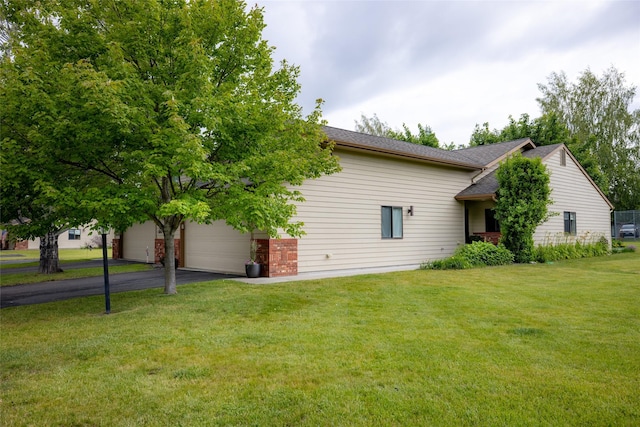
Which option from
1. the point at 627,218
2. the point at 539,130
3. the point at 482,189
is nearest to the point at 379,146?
the point at 482,189

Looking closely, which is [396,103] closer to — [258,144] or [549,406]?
[258,144]

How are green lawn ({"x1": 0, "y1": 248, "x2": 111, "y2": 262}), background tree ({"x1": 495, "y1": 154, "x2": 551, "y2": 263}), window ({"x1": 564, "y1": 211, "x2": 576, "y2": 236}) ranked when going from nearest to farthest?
1. background tree ({"x1": 495, "y1": 154, "x2": 551, "y2": 263})
2. window ({"x1": 564, "y1": 211, "x2": 576, "y2": 236})
3. green lawn ({"x1": 0, "y1": 248, "x2": 111, "y2": 262})

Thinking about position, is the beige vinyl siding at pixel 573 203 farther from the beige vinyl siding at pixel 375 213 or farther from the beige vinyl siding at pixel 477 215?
the beige vinyl siding at pixel 375 213

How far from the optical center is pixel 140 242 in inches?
776

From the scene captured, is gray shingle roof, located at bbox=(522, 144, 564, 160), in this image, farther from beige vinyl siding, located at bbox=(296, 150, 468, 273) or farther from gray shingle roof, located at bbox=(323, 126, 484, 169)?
beige vinyl siding, located at bbox=(296, 150, 468, 273)

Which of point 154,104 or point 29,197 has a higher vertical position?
point 154,104

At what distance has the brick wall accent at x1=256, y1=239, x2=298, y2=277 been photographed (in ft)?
36.7

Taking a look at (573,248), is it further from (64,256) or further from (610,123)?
(64,256)

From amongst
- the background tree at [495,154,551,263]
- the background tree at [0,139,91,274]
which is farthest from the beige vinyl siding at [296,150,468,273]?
the background tree at [0,139,91,274]

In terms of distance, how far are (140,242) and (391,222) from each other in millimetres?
12768

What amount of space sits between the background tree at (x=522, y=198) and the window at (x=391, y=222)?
389 cm

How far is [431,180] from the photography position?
52.3 ft

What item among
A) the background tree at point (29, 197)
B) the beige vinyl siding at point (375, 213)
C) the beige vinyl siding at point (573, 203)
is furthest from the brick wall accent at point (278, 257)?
the beige vinyl siding at point (573, 203)

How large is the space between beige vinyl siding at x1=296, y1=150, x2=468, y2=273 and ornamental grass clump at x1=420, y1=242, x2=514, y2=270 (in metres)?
1.59
